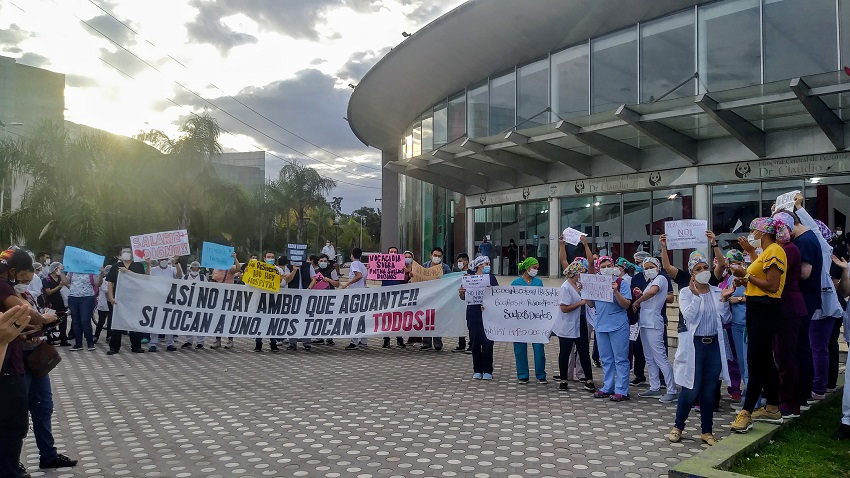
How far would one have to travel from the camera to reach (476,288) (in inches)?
390

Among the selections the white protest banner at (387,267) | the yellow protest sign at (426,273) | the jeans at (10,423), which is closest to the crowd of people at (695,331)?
the jeans at (10,423)

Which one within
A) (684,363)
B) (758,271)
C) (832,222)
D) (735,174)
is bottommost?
(684,363)

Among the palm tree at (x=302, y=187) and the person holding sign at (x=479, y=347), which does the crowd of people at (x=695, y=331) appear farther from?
the palm tree at (x=302, y=187)

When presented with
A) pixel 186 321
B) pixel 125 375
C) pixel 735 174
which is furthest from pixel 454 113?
pixel 125 375

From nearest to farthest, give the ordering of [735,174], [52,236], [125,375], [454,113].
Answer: [125,375] → [735,174] → [454,113] → [52,236]

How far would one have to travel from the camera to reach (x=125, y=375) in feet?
32.9

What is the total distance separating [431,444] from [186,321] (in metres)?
8.24

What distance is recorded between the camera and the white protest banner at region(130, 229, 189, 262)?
12758 millimetres

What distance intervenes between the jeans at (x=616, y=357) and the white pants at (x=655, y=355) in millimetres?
386

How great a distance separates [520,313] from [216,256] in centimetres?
693

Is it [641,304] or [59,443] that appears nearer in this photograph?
[59,443]

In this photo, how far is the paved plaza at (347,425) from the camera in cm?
538

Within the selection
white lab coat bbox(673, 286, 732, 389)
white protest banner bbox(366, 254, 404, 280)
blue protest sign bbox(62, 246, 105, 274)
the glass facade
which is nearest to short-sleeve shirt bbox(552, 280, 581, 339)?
white lab coat bbox(673, 286, 732, 389)

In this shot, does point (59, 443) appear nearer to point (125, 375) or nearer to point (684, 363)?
point (125, 375)
